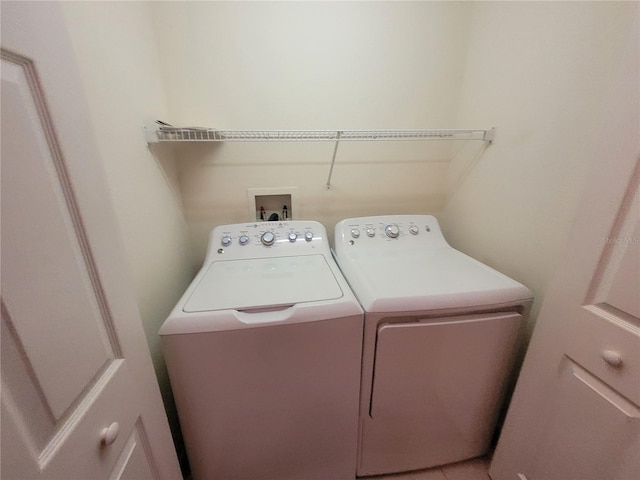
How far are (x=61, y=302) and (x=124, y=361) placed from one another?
0.24 m

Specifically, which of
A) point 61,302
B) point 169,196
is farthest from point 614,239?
point 169,196

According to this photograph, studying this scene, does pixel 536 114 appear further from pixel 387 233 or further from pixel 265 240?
pixel 265 240

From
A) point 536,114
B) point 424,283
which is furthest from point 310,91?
point 424,283

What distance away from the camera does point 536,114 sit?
3.68 feet

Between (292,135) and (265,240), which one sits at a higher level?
(292,135)

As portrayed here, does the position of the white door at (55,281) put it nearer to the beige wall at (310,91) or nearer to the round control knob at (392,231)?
the beige wall at (310,91)

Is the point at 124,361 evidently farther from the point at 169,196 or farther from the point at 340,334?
the point at 169,196

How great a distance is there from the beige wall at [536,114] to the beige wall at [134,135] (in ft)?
4.80

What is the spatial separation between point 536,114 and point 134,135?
1.67m

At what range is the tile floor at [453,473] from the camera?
1.29 m

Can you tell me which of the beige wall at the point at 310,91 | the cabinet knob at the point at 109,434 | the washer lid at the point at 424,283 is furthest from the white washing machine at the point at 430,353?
the cabinet knob at the point at 109,434

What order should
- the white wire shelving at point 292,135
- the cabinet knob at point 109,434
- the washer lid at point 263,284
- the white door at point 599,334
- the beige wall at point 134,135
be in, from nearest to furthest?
the cabinet knob at point 109,434
the white door at point 599,334
the beige wall at point 134,135
the washer lid at point 263,284
the white wire shelving at point 292,135

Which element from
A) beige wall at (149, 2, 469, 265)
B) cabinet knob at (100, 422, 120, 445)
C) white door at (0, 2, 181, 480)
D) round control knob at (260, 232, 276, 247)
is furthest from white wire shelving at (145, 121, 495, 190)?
cabinet knob at (100, 422, 120, 445)

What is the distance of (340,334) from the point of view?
946mm
